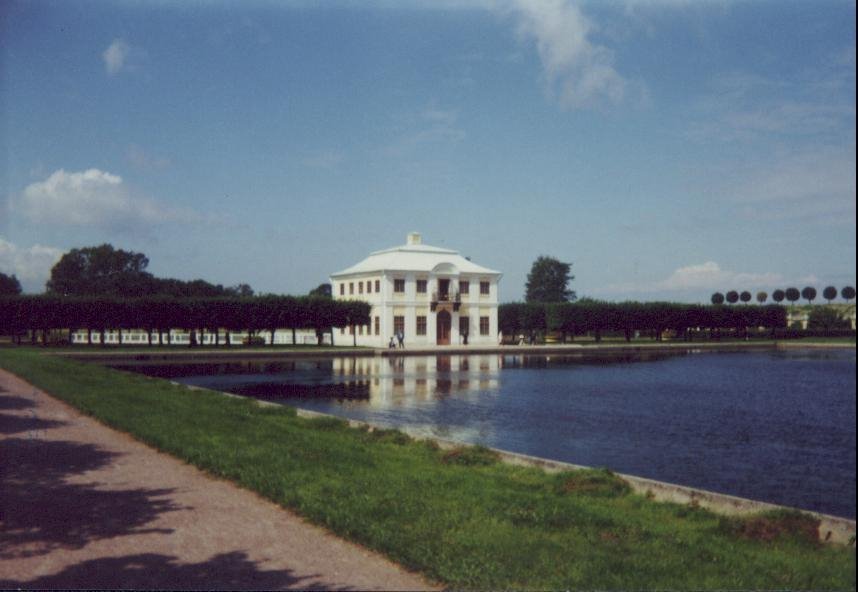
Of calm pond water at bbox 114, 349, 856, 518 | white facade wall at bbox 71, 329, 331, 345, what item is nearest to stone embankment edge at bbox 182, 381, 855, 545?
calm pond water at bbox 114, 349, 856, 518

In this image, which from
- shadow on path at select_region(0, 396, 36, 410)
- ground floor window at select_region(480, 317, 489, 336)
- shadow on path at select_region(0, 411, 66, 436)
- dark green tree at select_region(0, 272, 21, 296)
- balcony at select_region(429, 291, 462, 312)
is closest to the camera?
shadow on path at select_region(0, 411, 66, 436)

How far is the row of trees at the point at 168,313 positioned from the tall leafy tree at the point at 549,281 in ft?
164

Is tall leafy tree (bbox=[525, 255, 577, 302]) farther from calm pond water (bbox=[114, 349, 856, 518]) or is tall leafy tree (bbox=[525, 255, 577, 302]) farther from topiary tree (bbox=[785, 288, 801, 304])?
topiary tree (bbox=[785, 288, 801, 304])

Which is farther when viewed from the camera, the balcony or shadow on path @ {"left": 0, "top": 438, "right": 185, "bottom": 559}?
the balcony

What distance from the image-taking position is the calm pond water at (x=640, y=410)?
1156cm

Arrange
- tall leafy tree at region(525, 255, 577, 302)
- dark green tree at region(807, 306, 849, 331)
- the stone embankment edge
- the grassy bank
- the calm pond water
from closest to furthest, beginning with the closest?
1. the grassy bank
2. the stone embankment edge
3. dark green tree at region(807, 306, 849, 331)
4. the calm pond water
5. tall leafy tree at region(525, 255, 577, 302)

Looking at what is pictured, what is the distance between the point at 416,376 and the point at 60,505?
24.4 metres

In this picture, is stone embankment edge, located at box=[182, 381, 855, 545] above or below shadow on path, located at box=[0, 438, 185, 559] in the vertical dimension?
below

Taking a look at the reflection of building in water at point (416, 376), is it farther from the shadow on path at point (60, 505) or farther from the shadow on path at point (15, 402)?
the shadow on path at point (60, 505)

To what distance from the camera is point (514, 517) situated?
Answer: 23.8 feet

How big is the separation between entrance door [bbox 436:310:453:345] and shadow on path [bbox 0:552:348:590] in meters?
55.5

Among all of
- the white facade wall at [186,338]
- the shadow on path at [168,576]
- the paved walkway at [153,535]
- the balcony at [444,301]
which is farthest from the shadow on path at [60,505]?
the balcony at [444,301]

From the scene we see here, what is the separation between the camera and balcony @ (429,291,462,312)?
60625 millimetres

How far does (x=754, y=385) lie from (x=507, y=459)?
15.4 m
